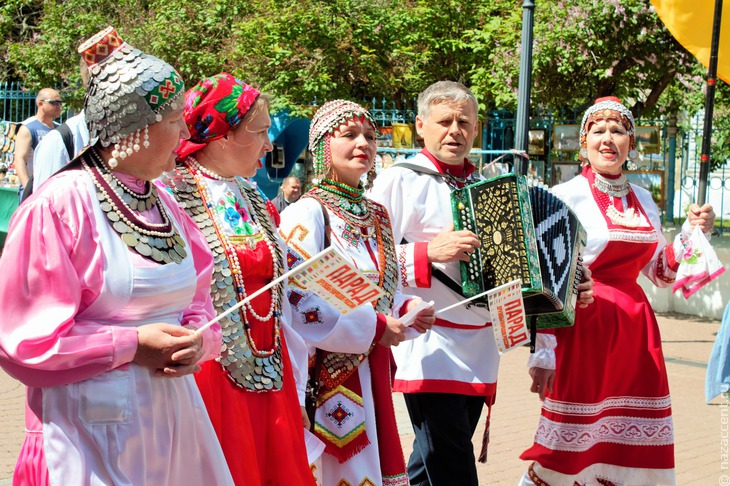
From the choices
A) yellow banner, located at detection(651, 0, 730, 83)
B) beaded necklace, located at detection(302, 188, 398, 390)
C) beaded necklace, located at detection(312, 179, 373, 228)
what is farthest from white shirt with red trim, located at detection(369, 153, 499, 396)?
yellow banner, located at detection(651, 0, 730, 83)

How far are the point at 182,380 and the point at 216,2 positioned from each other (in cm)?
1403

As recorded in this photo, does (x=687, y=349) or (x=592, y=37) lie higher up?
(x=592, y=37)

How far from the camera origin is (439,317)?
4.72 metres

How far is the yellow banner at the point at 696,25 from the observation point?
8469 mm

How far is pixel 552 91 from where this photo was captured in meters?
12.9

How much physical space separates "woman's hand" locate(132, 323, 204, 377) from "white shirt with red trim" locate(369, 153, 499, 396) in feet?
6.23

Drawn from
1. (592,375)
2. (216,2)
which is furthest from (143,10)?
(592,375)

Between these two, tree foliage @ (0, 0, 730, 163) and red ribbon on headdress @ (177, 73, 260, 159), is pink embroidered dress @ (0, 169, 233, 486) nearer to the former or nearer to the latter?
red ribbon on headdress @ (177, 73, 260, 159)

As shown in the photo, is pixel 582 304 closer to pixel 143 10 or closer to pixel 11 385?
pixel 11 385

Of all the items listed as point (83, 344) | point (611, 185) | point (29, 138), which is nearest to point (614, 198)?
point (611, 185)

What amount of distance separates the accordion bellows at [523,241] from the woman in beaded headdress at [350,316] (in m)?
0.36

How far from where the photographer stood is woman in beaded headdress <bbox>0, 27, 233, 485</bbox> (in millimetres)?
2654

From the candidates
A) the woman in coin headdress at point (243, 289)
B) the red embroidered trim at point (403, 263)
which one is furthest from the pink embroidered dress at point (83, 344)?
the red embroidered trim at point (403, 263)

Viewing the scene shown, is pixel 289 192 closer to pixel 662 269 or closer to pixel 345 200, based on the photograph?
pixel 662 269
